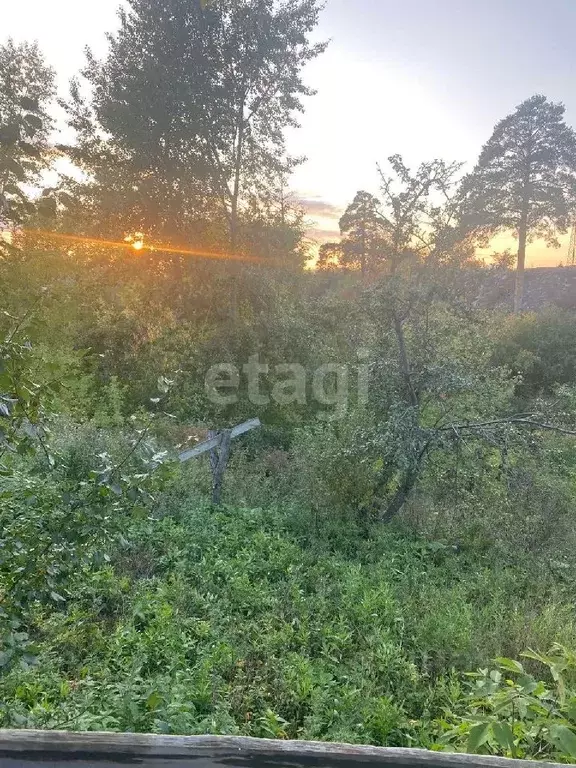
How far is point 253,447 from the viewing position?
29.2 feet

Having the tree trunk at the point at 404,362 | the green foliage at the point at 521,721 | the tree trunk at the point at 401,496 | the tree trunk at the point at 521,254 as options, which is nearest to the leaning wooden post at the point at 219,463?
the tree trunk at the point at 401,496

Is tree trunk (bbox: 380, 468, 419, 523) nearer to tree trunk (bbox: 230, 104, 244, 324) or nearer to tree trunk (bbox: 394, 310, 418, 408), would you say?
tree trunk (bbox: 394, 310, 418, 408)

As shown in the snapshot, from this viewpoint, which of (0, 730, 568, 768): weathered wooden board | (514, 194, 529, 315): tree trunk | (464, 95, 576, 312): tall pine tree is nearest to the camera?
(0, 730, 568, 768): weathered wooden board

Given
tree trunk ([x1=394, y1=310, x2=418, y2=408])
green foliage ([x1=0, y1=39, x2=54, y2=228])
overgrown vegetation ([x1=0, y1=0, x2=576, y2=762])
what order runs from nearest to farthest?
overgrown vegetation ([x1=0, y1=0, x2=576, y2=762]), tree trunk ([x1=394, y1=310, x2=418, y2=408]), green foliage ([x1=0, y1=39, x2=54, y2=228])

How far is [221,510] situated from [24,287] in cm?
784

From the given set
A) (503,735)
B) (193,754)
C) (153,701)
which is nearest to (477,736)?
(503,735)

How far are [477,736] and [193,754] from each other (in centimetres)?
94

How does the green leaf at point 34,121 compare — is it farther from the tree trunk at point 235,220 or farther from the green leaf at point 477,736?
the green leaf at point 477,736

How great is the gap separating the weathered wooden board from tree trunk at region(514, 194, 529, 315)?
826 inches

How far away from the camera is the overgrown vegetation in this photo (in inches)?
84.6

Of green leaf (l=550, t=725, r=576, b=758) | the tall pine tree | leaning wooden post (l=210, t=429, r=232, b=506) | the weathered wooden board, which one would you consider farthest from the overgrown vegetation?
the tall pine tree

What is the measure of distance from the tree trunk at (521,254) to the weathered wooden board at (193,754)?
21.0 meters

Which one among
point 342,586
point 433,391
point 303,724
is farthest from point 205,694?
point 433,391

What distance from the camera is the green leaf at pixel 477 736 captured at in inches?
58.6
